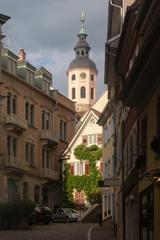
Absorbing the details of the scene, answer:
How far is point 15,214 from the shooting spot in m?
42.2

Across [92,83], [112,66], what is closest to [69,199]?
[112,66]

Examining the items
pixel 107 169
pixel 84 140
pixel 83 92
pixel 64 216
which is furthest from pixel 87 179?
pixel 83 92

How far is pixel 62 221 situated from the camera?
57.7m

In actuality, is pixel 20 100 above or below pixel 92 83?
below

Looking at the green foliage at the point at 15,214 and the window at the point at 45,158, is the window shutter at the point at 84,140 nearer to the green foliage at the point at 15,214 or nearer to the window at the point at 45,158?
the window at the point at 45,158

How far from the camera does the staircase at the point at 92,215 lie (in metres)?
59.5

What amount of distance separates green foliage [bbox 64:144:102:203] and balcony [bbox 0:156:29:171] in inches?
374

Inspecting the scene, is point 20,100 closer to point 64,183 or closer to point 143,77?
point 64,183

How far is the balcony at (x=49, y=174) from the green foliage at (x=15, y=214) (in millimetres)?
20987

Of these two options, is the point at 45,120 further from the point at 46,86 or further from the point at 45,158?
the point at 45,158

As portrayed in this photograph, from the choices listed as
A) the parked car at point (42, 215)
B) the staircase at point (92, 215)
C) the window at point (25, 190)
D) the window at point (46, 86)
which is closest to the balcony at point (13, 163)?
the window at point (25, 190)

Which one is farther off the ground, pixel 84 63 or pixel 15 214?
pixel 84 63

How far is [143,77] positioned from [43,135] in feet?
167

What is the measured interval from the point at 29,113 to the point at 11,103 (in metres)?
4.49
